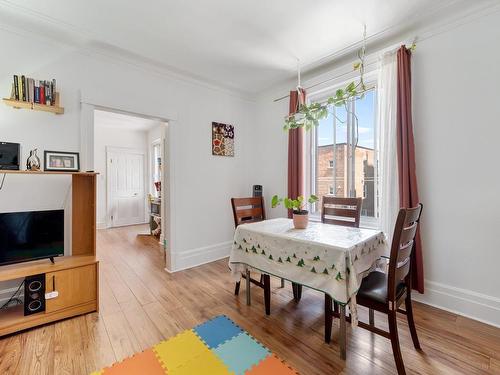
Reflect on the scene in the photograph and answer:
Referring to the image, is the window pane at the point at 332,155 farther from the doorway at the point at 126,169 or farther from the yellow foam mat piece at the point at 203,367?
the doorway at the point at 126,169

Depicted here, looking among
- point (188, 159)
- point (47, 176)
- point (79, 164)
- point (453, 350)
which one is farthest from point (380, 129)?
point (47, 176)

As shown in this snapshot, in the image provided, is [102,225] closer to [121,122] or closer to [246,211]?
[121,122]

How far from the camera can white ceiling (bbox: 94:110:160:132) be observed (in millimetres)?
5150

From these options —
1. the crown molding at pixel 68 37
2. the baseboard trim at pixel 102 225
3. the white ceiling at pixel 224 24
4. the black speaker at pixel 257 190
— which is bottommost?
the baseboard trim at pixel 102 225

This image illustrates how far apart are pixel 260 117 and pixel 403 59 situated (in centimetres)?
222

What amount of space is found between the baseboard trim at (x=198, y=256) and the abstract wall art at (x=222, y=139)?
149cm

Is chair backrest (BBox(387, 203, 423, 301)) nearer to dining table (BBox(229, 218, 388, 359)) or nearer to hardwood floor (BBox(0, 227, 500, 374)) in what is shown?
dining table (BBox(229, 218, 388, 359))

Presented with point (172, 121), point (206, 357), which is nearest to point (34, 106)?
point (172, 121)

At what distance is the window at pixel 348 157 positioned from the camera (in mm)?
2871

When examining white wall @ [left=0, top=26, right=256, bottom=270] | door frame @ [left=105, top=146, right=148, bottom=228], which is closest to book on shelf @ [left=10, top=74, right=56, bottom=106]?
white wall @ [left=0, top=26, right=256, bottom=270]

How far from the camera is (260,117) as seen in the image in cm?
410

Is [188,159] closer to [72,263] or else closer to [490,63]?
[72,263]

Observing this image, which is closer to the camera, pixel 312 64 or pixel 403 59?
pixel 403 59

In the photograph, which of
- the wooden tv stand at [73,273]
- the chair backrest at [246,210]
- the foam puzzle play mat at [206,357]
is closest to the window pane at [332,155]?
the chair backrest at [246,210]
